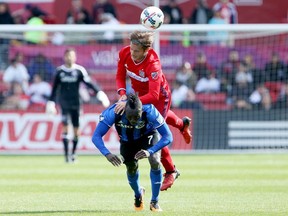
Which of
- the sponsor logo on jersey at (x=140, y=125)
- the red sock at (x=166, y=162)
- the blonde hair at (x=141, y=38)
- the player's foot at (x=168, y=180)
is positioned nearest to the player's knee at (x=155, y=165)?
the sponsor logo on jersey at (x=140, y=125)

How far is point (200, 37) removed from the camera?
26.1 m

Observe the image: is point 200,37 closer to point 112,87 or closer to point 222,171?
point 112,87

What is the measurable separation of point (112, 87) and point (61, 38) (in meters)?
2.64

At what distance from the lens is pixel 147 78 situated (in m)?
12.2

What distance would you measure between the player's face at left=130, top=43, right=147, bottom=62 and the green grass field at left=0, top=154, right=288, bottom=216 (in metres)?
1.94

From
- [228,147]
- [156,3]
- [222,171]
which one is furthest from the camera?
[228,147]

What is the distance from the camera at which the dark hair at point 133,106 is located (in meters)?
10.9

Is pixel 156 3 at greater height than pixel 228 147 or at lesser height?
greater

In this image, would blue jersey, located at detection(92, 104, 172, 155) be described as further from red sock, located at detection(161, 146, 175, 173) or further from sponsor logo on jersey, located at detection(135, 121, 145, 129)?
red sock, located at detection(161, 146, 175, 173)

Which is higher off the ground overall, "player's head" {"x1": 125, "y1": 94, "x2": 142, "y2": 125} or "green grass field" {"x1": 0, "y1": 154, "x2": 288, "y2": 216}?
"player's head" {"x1": 125, "y1": 94, "x2": 142, "y2": 125}

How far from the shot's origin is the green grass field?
11.7 metres

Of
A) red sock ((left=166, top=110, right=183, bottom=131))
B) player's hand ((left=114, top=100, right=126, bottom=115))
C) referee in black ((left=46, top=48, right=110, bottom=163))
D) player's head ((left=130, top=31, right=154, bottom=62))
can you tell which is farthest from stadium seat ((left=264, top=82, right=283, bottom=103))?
player's hand ((left=114, top=100, right=126, bottom=115))

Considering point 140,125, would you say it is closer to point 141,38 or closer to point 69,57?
point 141,38

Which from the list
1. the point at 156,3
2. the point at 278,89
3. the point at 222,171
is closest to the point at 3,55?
the point at 156,3
